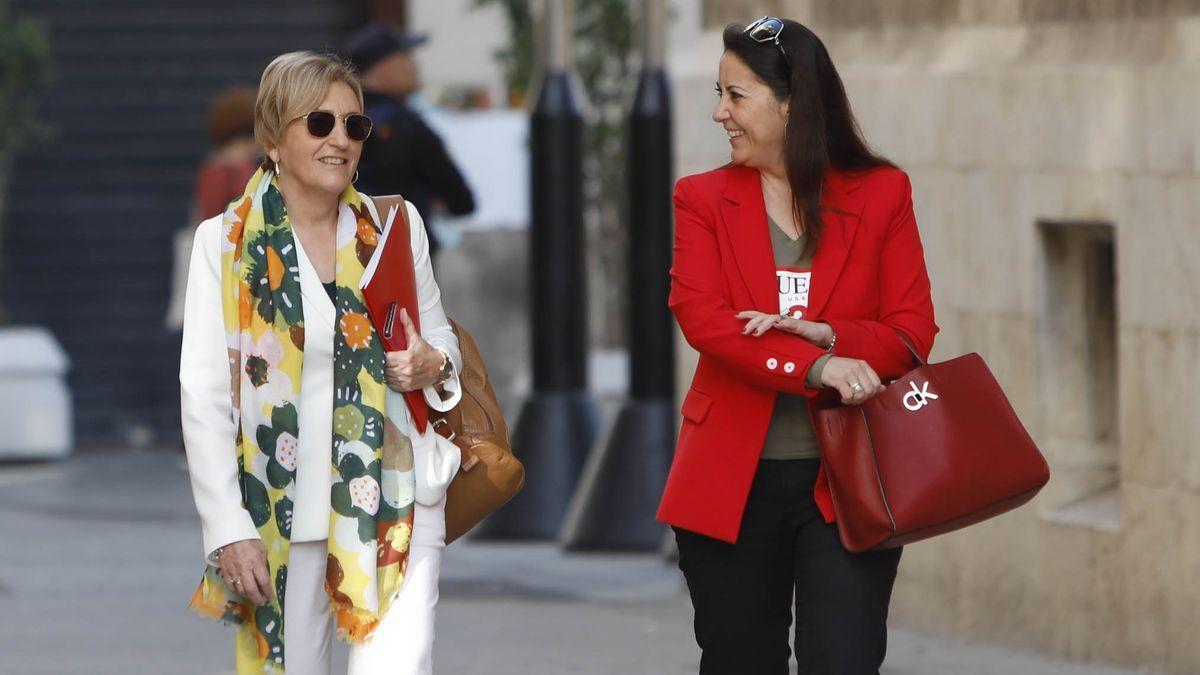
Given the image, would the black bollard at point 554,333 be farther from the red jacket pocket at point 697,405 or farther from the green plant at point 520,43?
the red jacket pocket at point 697,405

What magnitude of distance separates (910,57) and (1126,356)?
1539 mm

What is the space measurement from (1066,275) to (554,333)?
3651 millimetres

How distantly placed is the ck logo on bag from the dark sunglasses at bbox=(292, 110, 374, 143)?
3.89 ft

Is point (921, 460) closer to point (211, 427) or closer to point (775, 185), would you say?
point (775, 185)

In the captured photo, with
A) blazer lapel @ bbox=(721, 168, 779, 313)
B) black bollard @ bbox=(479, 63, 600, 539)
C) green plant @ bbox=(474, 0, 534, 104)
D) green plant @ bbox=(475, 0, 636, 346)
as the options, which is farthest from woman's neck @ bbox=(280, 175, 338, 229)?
green plant @ bbox=(474, 0, 534, 104)

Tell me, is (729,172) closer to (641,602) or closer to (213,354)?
(213,354)

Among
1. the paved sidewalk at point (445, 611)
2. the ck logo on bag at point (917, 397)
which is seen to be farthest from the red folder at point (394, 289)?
the paved sidewalk at point (445, 611)

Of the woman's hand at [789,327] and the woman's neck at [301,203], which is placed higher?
the woman's neck at [301,203]

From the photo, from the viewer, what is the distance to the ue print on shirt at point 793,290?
5008 mm

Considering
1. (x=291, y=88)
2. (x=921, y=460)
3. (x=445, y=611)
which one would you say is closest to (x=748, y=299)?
(x=921, y=460)

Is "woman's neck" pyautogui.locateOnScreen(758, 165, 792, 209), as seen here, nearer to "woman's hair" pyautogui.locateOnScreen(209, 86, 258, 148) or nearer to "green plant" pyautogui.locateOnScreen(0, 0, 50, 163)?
"woman's hair" pyautogui.locateOnScreen(209, 86, 258, 148)

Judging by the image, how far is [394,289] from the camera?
192 inches

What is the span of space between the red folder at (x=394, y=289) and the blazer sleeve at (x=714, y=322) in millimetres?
537

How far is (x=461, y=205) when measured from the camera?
9289mm
